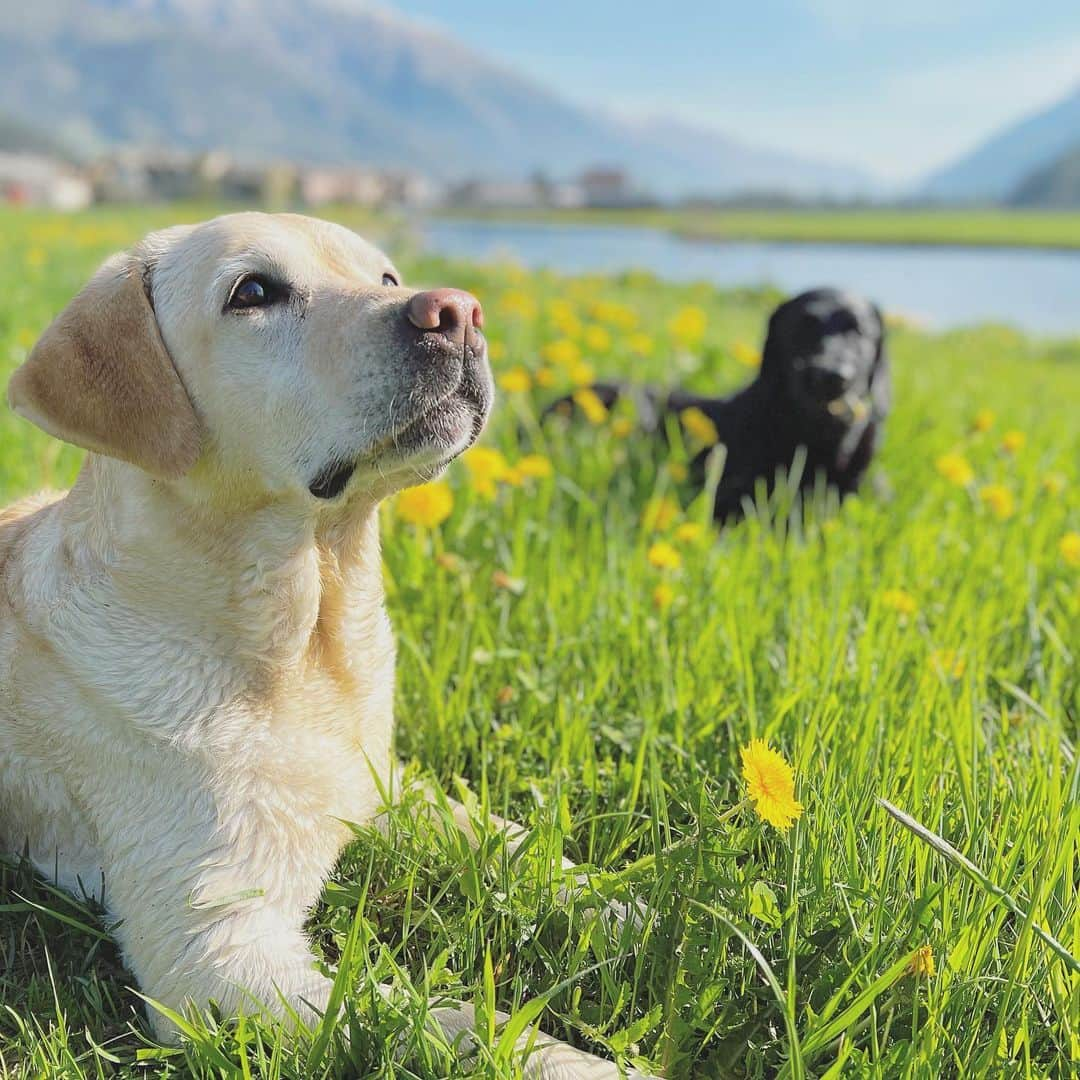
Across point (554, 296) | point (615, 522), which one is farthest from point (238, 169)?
point (615, 522)

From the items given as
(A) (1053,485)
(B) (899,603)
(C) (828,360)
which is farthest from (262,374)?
(A) (1053,485)

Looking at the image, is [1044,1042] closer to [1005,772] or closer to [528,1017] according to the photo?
[1005,772]

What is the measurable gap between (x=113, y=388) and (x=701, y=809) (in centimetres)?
126

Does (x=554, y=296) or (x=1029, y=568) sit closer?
(x=1029, y=568)

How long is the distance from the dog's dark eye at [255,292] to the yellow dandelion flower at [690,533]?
1495mm

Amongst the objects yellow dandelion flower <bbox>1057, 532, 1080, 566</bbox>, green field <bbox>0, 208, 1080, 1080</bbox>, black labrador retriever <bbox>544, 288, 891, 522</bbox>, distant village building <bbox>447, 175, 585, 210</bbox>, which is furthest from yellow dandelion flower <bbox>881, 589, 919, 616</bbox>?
distant village building <bbox>447, 175, 585, 210</bbox>

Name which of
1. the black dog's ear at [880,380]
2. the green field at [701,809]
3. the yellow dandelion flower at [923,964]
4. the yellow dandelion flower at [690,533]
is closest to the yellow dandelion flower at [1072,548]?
the green field at [701,809]

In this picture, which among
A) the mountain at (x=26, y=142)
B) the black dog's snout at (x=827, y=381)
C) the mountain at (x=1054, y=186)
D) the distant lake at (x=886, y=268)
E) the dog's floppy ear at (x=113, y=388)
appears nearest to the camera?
the dog's floppy ear at (x=113, y=388)

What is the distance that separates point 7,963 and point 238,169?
68039 millimetres

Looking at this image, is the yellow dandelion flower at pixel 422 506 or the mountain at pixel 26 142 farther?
the mountain at pixel 26 142

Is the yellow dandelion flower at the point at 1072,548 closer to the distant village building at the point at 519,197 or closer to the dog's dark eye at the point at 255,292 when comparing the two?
the dog's dark eye at the point at 255,292

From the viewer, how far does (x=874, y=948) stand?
1.51 metres

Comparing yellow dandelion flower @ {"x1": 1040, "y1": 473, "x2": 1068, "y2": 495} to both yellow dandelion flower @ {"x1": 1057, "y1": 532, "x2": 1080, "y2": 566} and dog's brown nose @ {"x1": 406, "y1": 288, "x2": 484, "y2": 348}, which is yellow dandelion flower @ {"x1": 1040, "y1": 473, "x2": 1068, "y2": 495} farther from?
dog's brown nose @ {"x1": 406, "y1": 288, "x2": 484, "y2": 348}

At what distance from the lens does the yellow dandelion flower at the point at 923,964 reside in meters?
1.45
